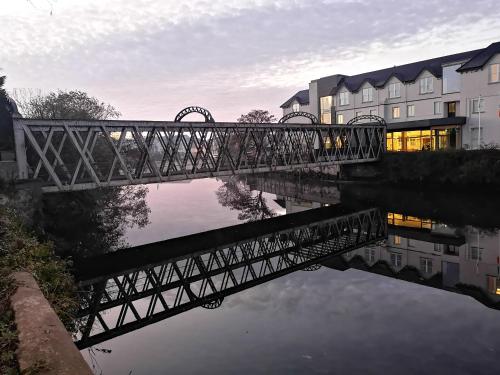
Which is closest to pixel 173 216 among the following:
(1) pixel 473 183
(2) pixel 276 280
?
(2) pixel 276 280

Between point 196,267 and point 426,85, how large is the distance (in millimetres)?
45966

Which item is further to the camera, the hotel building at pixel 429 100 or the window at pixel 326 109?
the window at pixel 326 109

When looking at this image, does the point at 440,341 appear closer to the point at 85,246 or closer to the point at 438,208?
the point at 85,246

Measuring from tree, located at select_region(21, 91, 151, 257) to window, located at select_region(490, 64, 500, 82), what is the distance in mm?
39039

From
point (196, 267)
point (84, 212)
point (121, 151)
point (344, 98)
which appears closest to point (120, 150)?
point (121, 151)

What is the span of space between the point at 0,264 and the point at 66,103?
112 feet

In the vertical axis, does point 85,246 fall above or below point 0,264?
below

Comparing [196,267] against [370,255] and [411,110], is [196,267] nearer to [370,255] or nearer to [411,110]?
[370,255]

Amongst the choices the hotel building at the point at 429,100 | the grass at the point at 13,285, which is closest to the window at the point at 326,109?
the hotel building at the point at 429,100

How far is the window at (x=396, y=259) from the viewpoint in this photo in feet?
56.1

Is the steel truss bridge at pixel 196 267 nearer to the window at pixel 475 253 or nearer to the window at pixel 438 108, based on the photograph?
the window at pixel 475 253

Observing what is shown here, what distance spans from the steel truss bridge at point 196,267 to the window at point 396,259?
2.02 m

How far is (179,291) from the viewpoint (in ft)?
45.4

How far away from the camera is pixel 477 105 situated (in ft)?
144
